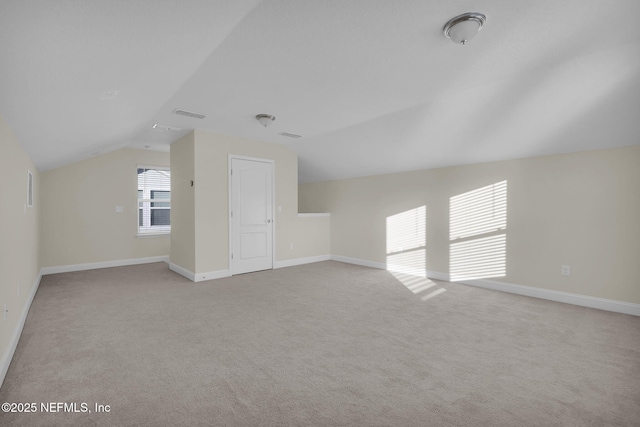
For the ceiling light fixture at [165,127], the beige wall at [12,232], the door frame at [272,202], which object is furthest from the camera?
the door frame at [272,202]

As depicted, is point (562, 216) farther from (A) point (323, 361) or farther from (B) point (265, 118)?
(B) point (265, 118)

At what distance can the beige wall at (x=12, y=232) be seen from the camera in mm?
2166

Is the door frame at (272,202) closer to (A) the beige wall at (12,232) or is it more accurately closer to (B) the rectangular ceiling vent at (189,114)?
(B) the rectangular ceiling vent at (189,114)

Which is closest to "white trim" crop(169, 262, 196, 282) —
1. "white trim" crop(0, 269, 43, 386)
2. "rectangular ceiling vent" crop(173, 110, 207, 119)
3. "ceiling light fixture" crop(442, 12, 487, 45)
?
"white trim" crop(0, 269, 43, 386)

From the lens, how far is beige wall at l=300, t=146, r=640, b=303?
3295mm

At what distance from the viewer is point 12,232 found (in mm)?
2498

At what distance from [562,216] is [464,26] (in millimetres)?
2975

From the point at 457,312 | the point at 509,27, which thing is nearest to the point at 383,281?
the point at 457,312

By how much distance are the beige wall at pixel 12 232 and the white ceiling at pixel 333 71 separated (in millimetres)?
253

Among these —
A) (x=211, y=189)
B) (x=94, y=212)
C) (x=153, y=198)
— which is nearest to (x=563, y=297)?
(x=211, y=189)

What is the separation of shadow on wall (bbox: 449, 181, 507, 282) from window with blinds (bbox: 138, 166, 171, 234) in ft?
19.3

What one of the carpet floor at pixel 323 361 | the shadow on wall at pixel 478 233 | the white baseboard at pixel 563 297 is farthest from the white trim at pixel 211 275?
the white baseboard at pixel 563 297

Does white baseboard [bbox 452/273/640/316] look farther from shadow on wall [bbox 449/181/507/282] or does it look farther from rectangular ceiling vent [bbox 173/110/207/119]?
rectangular ceiling vent [bbox 173/110/207/119]

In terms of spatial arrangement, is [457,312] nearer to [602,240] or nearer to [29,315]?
[602,240]
